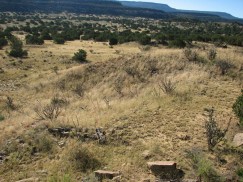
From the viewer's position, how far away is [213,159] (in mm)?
10617

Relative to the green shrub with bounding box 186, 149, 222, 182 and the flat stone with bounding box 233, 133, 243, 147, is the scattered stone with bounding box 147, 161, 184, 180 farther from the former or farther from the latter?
the flat stone with bounding box 233, 133, 243, 147

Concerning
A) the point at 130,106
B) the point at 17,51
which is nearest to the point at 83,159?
the point at 130,106

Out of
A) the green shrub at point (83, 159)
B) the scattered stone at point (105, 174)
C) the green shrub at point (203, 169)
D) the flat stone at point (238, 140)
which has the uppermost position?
the flat stone at point (238, 140)

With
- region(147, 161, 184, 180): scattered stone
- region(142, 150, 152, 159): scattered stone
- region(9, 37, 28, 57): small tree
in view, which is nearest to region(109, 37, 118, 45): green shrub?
region(9, 37, 28, 57): small tree

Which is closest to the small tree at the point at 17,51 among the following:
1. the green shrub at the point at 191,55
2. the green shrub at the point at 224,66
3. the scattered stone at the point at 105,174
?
the green shrub at the point at 191,55

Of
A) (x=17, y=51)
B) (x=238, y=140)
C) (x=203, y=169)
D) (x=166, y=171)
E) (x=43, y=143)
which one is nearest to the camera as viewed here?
(x=203, y=169)

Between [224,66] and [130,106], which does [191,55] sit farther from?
[130,106]

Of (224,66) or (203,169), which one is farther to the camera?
(224,66)

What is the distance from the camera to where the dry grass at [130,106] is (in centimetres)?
1100

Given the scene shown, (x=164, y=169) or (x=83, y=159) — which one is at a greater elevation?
(x=164, y=169)

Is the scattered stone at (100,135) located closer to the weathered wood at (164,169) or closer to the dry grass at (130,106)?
the dry grass at (130,106)

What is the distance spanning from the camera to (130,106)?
1499cm

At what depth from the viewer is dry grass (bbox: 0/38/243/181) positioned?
433 inches

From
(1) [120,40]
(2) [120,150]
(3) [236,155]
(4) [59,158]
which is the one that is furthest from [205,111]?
(1) [120,40]
